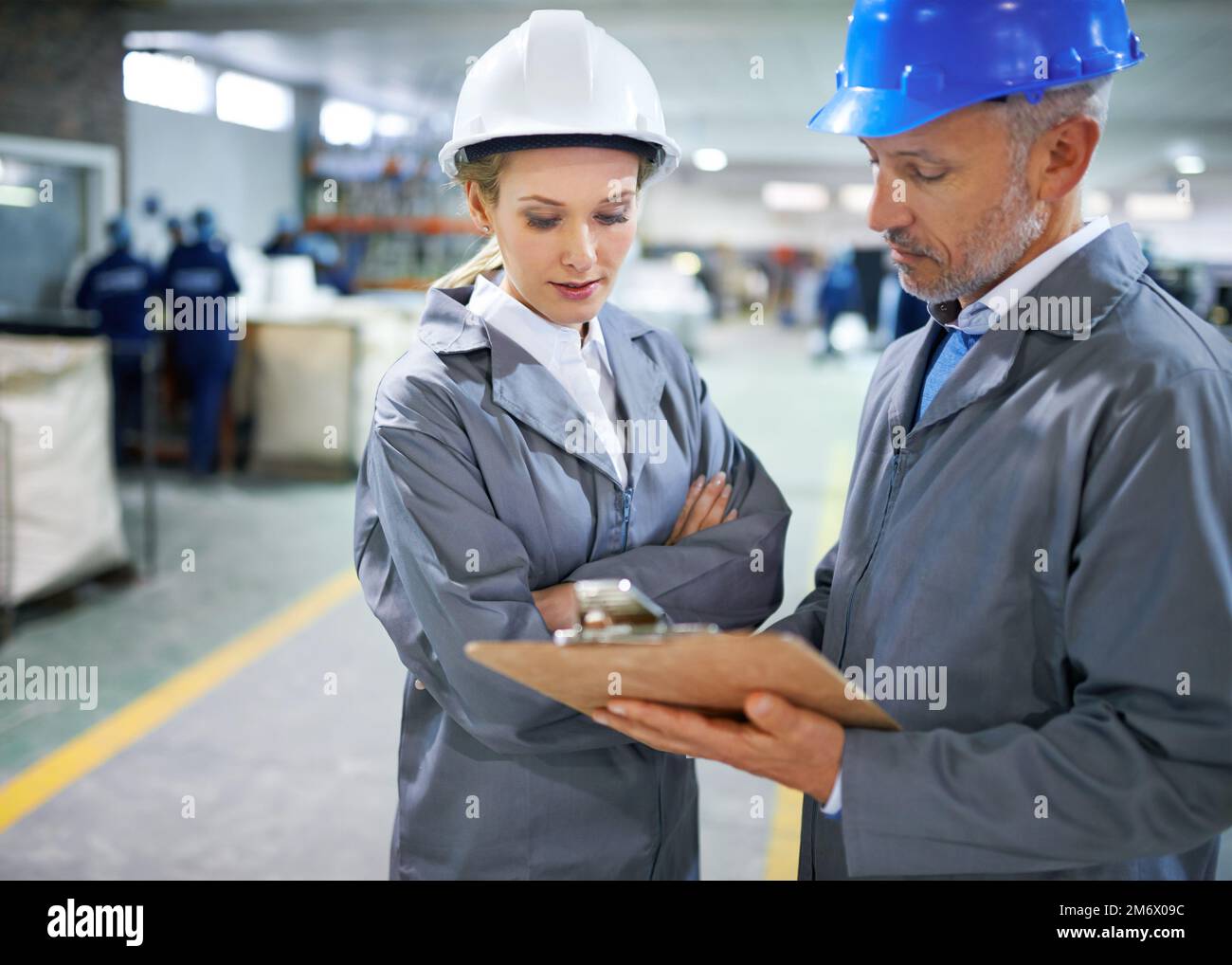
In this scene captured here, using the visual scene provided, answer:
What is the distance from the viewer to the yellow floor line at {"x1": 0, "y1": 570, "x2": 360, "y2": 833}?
12.1 ft

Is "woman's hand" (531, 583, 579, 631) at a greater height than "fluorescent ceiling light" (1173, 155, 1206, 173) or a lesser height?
lesser

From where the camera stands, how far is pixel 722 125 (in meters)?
19.6

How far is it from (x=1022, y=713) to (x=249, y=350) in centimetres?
819

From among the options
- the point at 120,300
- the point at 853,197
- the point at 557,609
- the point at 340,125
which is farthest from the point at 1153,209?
the point at 557,609

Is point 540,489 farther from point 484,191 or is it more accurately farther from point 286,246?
point 286,246

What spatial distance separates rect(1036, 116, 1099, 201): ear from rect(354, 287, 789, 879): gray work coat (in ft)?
2.46

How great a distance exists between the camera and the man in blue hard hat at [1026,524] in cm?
128

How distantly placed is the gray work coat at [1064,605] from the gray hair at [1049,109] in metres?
0.17

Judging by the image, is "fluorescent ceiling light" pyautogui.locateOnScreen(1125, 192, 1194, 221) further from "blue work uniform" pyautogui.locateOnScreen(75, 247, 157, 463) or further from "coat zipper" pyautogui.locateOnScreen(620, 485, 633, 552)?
"coat zipper" pyautogui.locateOnScreen(620, 485, 633, 552)

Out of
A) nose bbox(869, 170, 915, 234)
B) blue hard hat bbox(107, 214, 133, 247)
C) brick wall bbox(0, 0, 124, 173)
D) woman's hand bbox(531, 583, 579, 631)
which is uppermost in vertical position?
brick wall bbox(0, 0, 124, 173)

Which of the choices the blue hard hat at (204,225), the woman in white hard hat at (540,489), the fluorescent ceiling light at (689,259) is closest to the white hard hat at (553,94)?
the woman in white hard hat at (540,489)

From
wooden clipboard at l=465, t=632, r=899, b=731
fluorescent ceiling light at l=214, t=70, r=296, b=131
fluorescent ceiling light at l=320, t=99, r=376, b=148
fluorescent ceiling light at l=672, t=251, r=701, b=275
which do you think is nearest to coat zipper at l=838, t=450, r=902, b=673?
wooden clipboard at l=465, t=632, r=899, b=731

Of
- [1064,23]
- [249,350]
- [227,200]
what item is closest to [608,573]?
[1064,23]

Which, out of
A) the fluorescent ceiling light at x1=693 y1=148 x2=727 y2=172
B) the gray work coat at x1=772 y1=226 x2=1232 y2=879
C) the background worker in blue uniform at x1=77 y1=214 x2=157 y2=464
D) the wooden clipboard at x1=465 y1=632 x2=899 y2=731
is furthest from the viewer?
the fluorescent ceiling light at x1=693 y1=148 x2=727 y2=172
